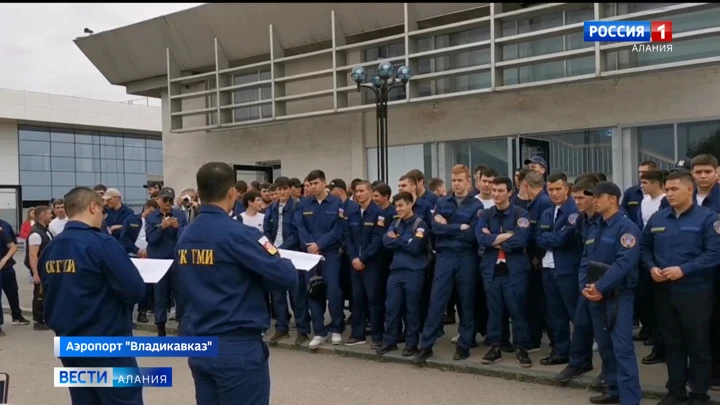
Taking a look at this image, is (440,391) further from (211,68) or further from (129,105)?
(129,105)

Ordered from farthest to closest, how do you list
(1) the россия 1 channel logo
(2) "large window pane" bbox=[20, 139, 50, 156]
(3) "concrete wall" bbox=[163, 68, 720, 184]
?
(2) "large window pane" bbox=[20, 139, 50, 156], (3) "concrete wall" bbox=[163, 68, 720, 184], (1) the россия 1 channel logo

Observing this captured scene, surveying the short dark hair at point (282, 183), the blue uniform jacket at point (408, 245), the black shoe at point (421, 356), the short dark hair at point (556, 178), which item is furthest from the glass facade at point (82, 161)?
the short dark hair at point (556, 178)

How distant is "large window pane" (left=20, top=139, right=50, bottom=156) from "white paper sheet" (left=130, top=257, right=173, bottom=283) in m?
36.6

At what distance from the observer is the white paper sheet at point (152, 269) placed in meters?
5.68

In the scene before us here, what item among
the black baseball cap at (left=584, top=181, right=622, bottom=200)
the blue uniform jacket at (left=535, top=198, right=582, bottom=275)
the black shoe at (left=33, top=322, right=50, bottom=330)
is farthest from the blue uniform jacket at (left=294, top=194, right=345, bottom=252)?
the black shoe at (left=33, top=322, right=50, bottom=330)

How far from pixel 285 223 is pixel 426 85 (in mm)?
7835

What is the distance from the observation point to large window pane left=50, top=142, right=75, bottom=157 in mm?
38969

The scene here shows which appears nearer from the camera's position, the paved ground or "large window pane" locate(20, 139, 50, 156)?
the paved ground

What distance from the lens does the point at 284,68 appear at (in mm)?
17156

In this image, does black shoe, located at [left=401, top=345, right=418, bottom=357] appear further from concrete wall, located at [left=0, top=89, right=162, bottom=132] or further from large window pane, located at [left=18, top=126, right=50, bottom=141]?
large window pane, located at [left=18, top=126, right=50, bottom=141]

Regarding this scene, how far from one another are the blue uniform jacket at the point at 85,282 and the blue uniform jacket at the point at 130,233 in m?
5.44

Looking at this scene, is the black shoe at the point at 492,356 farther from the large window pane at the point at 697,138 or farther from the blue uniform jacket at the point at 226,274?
the large window pane at the point at 697,138

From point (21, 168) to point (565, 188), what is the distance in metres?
38.8

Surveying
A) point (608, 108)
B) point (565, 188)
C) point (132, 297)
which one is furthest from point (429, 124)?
point (132, 297)
